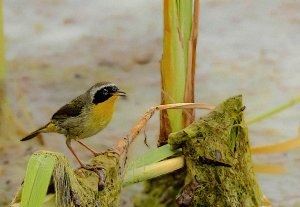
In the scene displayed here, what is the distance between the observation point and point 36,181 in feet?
9.97

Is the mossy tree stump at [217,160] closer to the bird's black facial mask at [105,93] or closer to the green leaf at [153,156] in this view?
the green leaf at [153,156]

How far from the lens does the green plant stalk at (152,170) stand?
4156 millimetres

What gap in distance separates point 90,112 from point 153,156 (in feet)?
1.68

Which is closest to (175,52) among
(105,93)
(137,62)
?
(105,93)

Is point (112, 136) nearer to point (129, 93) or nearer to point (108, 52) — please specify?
point (129, 93)

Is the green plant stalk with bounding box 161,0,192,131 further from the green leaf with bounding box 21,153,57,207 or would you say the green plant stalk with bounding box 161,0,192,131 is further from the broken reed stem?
the green leaf with bounding box 21,153,57,207

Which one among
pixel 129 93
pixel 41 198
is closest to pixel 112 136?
pixel 129 93

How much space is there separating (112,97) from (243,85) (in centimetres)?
217

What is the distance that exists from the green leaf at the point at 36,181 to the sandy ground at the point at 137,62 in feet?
8.13

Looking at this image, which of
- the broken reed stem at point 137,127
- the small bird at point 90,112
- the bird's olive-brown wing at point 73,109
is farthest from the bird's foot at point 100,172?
the bird's olive-brown wing at point 73,109

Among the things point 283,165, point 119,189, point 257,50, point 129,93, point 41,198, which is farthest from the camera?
point 257,50

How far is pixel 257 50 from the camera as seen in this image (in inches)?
288

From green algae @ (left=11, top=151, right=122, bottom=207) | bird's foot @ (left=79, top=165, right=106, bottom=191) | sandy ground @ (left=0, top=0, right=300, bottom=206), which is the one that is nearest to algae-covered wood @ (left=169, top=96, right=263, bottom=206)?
green algae @ (left=11, top=151, right=122, bottom=207)

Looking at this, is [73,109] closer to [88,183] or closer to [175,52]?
[175,52]
